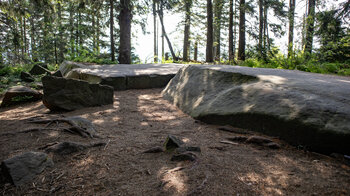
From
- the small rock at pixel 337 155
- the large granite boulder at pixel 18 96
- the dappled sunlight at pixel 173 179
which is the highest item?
the large granite boulder at pixel 18 96

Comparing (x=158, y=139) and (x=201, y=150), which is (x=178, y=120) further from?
(x=201, y=150)

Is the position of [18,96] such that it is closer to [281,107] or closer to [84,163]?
[84,163]

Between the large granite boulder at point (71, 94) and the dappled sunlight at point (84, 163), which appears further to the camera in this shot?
the large granite boulder at point (71, 94)

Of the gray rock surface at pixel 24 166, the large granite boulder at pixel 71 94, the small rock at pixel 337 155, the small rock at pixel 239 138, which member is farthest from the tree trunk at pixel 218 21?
the gray rock surface at pixel 24 166

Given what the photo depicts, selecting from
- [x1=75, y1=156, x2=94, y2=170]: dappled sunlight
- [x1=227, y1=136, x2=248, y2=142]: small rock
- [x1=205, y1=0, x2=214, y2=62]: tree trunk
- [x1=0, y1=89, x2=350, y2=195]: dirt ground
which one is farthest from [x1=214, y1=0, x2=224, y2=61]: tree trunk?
[x1=75, y1=156, x2=94, y2=170]: dappled sunlight

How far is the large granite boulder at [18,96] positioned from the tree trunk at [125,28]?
6246mm

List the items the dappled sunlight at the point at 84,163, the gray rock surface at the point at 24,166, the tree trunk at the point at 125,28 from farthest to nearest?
the tree trunk at the point at 125,28 < the dappled sunlight at the point at 84,163 < the gray rock surface at the point at 24,166

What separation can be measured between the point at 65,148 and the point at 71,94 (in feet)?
8.99

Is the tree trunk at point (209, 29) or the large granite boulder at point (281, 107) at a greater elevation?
the tree trunk at point (209, 29)

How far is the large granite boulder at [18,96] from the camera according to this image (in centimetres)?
599

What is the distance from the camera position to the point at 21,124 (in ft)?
11.3

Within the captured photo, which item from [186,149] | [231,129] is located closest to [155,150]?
[186,149]

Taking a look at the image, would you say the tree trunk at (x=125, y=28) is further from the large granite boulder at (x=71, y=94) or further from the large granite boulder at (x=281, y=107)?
the large granite boulder at (x=281, y=107)

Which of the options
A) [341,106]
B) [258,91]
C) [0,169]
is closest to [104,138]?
[0,169]
